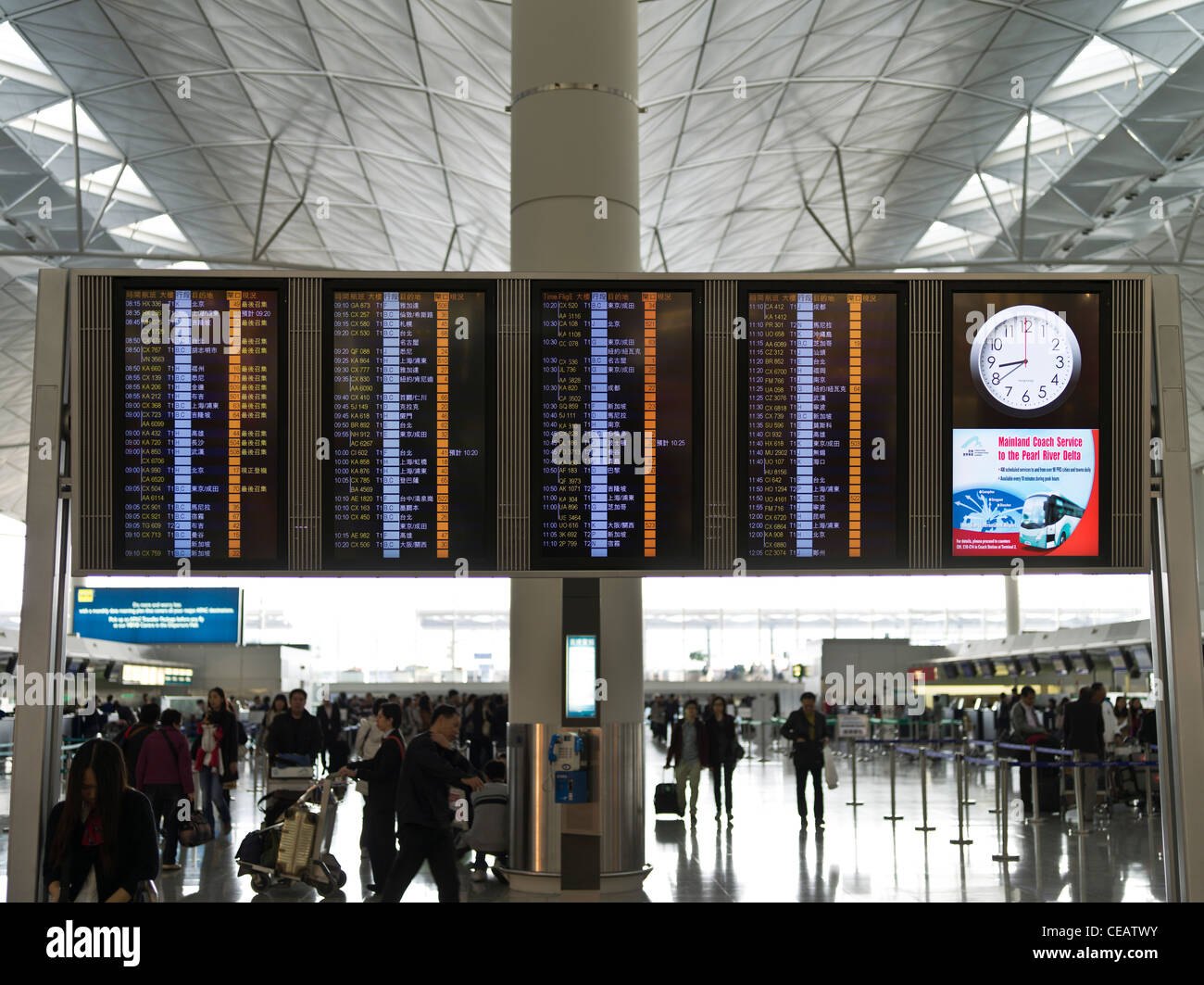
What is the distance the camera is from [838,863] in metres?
14.2

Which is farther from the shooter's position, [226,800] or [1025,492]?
[226,800]

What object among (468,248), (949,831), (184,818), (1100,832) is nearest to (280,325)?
(184,818)

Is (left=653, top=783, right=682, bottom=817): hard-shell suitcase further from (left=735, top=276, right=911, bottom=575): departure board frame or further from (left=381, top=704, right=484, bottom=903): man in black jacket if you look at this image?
(left=735, top=276, right=911, bottom=575): departure board frame

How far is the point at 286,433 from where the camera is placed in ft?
27.6

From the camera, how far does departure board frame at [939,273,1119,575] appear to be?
8383 millimetres

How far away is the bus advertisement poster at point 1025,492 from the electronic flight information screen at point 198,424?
4882 millimetres

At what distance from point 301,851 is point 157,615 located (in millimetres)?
32377

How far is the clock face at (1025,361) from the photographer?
849 cm

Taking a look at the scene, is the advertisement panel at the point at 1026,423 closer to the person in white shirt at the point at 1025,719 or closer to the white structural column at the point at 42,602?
the white structural column at the point at 42,602

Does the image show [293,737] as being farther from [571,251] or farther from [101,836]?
[101,836]

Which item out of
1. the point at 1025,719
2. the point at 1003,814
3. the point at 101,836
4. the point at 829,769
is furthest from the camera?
the point at 1025,719

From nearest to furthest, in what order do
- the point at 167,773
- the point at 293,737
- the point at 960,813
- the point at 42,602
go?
the point at 42,602 < the point at 167,773 < the point at 293,737 < the point at 960,813

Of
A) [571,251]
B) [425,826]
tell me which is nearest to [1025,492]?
[425,826]

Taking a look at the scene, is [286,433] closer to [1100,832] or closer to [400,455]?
[400,455]
